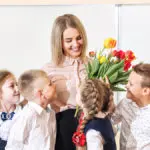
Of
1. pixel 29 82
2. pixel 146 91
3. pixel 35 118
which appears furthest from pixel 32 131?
pixel 146 91

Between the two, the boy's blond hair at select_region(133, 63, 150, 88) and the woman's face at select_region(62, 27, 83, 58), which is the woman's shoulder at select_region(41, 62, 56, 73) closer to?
the woman's face at select_region(62, 27, 83, 58)

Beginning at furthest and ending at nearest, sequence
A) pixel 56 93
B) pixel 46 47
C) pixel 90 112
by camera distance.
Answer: pixel 46 47 < pixel 56 93 < pixel 90 112

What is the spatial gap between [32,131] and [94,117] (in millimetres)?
203

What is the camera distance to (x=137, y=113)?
1.21 metres

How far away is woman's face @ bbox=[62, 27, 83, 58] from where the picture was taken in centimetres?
125

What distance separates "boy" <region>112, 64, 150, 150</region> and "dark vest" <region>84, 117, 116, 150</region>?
0.24ft

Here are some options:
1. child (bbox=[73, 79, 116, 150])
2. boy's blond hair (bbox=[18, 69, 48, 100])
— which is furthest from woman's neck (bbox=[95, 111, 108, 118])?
boy's blond hair (bbox=[18, 69, 48, 100])

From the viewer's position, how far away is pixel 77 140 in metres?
1.15

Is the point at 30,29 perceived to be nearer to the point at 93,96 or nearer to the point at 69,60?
the point at 69,60

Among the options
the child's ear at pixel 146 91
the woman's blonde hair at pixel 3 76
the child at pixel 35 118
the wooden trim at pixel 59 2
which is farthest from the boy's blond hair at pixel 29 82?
the wooden trim at pixel 59 2

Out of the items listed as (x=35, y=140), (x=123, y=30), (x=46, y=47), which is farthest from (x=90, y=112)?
(x=123, y=30)

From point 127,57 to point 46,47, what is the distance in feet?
1.37

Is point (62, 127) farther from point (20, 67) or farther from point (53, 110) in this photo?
point (20, 67)

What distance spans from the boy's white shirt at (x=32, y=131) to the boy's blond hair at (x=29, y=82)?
36 mm
